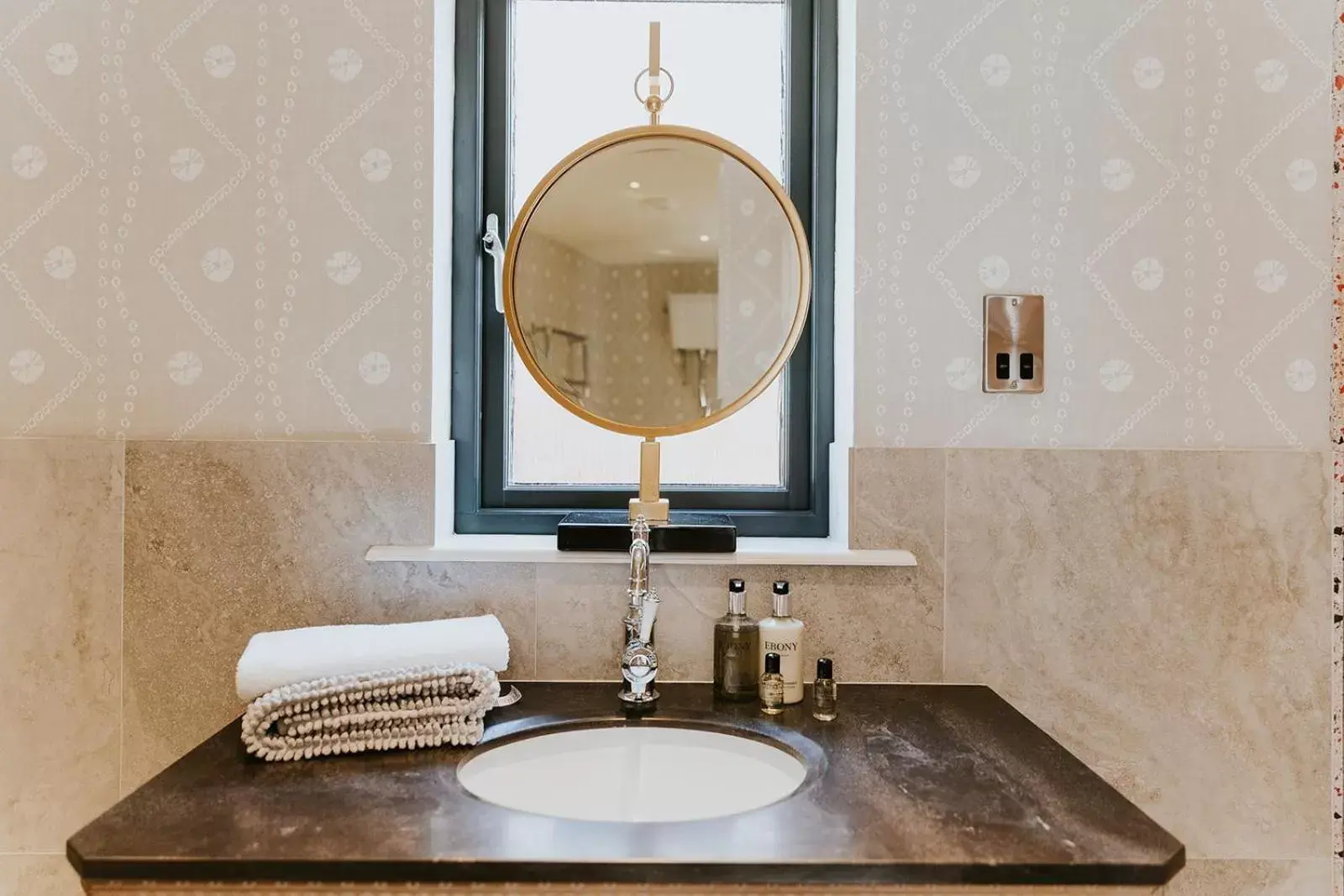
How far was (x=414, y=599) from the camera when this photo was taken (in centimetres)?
121

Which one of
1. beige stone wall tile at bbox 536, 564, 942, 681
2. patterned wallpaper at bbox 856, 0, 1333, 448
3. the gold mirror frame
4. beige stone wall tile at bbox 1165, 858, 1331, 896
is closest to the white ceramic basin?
beige stone wall tile at bbox 536, 564, 942, 681

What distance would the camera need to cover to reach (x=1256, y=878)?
1198 millimetres

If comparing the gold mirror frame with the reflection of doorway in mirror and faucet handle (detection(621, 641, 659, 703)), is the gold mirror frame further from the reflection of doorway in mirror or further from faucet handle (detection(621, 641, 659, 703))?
faucet handle (detection(621, 641, 659, 703))

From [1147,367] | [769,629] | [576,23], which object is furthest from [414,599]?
[1147,367]

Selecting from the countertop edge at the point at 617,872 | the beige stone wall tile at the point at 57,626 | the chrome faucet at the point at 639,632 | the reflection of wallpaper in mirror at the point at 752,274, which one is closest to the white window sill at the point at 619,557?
the chrome faucet at the point at 639,632

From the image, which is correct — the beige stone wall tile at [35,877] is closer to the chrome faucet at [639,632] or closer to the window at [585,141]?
the window at [585,141]

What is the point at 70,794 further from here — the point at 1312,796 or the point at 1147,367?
A: the point at 1312,796

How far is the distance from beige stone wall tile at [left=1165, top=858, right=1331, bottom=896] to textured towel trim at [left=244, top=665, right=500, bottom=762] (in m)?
0.94

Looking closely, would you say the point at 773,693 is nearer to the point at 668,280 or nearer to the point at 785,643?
the point at 785,643

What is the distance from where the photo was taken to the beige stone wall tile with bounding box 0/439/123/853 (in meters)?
1.18

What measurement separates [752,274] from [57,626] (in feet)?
3.29

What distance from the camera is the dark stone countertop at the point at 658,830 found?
709mm

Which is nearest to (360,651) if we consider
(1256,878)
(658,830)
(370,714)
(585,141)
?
(370,714)

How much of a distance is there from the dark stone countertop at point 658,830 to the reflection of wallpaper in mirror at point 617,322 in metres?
0.48
